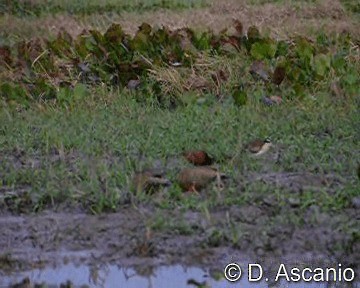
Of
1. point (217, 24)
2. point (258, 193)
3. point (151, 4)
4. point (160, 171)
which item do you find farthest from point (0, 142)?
point (151, 4)

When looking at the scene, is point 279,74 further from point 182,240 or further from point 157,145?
point 182,240

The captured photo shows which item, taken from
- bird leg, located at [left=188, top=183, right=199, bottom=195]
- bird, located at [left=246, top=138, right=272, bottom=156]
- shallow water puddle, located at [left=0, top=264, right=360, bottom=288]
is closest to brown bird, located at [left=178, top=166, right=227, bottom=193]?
bird leg, located at [left=188, top=183, right=199, bottom=195]

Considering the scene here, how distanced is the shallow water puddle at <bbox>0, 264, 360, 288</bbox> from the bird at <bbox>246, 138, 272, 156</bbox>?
128cm

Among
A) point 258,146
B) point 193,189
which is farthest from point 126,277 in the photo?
point 258,146

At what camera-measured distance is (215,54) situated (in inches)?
252

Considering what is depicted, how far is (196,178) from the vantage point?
400 cm

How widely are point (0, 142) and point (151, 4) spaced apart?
21.9 ft

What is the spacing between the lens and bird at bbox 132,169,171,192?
3.96m

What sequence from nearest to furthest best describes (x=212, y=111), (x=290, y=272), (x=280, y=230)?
(x=290, y=272) → (x=280, y=230) → (x=212, y=111)

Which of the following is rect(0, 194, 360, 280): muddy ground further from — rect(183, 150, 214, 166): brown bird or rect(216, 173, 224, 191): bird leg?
rect(183, 150, 214, 166): brown bird

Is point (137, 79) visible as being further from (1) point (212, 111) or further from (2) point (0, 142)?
(2) point (0, 142)

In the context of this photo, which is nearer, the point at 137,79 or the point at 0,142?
the point at 0,142

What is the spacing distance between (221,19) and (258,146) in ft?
16.7

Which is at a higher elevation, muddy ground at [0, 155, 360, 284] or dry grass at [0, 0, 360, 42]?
muddy ground at [0, 155, 360, 284]
